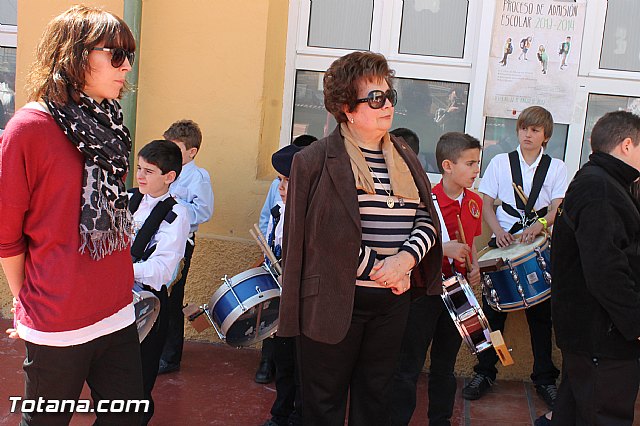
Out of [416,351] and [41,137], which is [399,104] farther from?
[41,137]

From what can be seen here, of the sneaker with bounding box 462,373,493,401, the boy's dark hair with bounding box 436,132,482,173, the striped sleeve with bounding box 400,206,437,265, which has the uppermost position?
the boy's dark hair with bounding box 436,132,482,173

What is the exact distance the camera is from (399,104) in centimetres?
573

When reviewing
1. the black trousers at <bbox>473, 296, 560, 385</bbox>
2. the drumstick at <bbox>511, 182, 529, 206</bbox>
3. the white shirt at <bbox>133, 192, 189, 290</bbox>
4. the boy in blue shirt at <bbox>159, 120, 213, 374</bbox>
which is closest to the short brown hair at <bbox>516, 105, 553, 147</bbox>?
the drumstick at <bbox>511, 182, 529, 206</bbox>

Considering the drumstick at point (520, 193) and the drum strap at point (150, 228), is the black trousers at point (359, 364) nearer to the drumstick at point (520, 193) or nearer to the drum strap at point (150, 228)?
the drum strap at point (150, 228)

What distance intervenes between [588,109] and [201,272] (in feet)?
10.2

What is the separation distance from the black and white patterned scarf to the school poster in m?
3.48

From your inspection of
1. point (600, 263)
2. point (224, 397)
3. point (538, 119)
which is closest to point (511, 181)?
point (538, 119)

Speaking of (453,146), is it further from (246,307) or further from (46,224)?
(46,224)

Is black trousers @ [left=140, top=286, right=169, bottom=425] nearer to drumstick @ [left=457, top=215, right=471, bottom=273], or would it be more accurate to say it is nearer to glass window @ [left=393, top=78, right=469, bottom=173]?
drumstick @ [left=457, top=215, right=471, bottom=273]

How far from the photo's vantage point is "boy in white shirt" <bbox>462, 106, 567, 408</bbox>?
4.95m

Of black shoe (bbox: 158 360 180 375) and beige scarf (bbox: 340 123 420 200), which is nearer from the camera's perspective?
beige scarf (bbox: 340 123 420 200)

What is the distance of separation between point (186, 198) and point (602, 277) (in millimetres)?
2952

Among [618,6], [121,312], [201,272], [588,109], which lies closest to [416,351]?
[121,312]

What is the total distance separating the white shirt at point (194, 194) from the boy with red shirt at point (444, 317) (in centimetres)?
177
